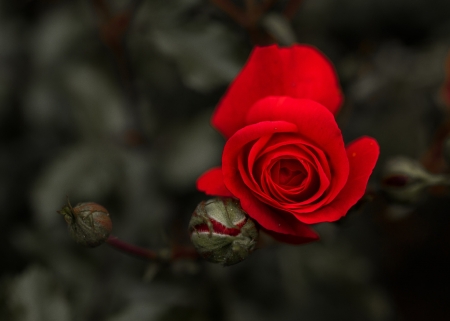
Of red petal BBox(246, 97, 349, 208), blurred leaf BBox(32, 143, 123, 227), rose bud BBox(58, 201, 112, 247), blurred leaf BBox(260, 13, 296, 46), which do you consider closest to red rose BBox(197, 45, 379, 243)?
red petal BBox(246, 97, 349, 208)

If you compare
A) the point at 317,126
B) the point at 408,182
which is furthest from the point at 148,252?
the point at 408,182

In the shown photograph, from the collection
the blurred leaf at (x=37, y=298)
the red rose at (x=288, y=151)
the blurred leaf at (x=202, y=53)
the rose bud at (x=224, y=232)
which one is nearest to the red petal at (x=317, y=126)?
the red rose at (x=288, y=151)

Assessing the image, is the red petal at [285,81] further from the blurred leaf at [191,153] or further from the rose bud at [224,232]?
the blurred leaf at [191,153]

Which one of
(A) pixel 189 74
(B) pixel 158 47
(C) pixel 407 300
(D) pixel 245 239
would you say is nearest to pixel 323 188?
(D) pixel 245 239

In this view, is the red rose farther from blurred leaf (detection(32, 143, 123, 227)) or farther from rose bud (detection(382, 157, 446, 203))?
blurred leaf (detection(32, 143, 123, 227))

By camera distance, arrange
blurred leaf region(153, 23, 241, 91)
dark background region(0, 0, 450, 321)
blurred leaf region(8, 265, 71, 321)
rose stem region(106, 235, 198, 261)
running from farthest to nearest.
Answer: dark background region(0, 0, 450, 321), blurred leaf region(153, 23, 241, 91), blurred leaf region(8, 265, 71, 321), rose stem region(106, 235, 198, 261)

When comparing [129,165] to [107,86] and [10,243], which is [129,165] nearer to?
[107,86]
